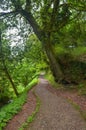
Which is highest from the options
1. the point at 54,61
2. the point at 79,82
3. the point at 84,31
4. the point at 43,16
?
the point at 43,16

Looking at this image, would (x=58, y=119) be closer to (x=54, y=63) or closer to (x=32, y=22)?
(x=54, y=63)

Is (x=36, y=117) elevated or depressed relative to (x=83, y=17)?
depressed

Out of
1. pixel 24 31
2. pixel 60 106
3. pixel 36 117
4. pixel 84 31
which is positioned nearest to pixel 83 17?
pixel 84 31

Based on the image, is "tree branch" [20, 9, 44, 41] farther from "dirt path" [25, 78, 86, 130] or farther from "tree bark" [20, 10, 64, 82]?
"dirt path" [25, 78, 86, 130]

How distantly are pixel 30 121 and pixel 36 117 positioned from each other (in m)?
0.72

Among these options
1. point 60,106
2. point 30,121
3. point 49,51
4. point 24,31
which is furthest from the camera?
point 24,31

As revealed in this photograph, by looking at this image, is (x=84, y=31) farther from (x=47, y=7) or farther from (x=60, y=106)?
(x=60, y=106)

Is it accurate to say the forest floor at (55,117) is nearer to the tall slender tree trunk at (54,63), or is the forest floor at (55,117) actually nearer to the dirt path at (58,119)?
the dirt path at (58,119)

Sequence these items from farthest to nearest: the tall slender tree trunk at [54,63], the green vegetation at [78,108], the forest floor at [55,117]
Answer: the tall slender tree trunk at [54,63] < the green vegetation at [78,108] < the forest floor at [55,117]

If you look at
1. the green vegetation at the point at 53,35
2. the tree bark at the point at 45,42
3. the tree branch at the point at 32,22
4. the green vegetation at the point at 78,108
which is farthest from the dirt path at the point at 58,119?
the tree branch at the point at 32,22

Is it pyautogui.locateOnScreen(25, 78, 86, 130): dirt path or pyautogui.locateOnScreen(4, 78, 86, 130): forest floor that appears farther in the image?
pyautogui.locateOnScreen(4, 78, 86, 130): forest floor

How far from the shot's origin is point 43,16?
2102 cm

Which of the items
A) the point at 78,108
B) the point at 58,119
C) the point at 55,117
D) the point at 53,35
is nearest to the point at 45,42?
the point at 53,35

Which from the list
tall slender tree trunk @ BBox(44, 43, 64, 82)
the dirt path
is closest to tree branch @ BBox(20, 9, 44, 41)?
tall slender tree trunk @ BBox(44, 43, 64, 82)
